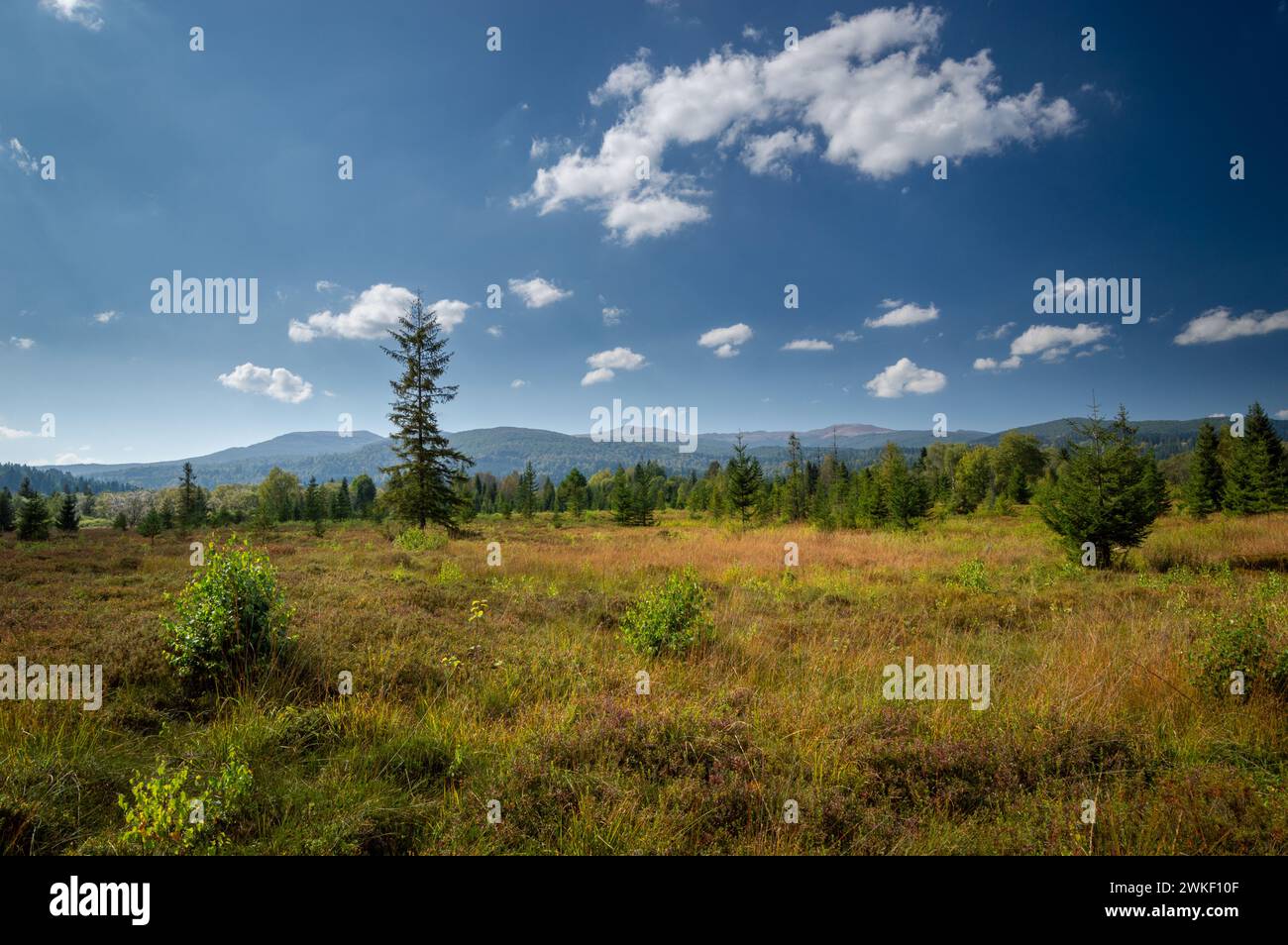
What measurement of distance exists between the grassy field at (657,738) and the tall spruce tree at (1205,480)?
39573 millimetres

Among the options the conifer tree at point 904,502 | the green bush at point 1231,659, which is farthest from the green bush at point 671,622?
the conifer tree at point 904,502

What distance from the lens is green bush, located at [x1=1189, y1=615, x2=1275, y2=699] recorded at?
Answer: 15.5ft

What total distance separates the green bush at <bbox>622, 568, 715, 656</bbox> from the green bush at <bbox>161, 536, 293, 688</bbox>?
164 inches

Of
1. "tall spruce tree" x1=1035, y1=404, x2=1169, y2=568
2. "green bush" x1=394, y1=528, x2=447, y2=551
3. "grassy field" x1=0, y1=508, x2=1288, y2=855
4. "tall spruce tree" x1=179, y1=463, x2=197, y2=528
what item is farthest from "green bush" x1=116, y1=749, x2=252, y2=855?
"tall spruce tree" x1=179, y1=463, x2=197, y2=528

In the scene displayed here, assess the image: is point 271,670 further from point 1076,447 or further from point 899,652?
point 1076,447

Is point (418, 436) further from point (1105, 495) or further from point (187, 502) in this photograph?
point (187, 502)

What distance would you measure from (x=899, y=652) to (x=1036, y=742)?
2.45 m

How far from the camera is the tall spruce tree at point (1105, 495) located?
12.7 m

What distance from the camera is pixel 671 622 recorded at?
249 inches

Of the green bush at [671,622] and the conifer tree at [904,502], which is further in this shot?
the conifer tree at [904,502]

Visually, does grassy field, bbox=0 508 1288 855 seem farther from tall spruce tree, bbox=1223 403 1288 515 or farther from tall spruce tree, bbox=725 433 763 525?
tall spruce tree, bbox=1223 403 1288 515

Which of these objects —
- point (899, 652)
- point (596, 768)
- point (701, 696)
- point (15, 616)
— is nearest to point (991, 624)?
point (899, 652)

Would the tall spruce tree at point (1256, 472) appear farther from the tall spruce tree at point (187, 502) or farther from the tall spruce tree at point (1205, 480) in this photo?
the tall spruce tree at point (187, 502)
